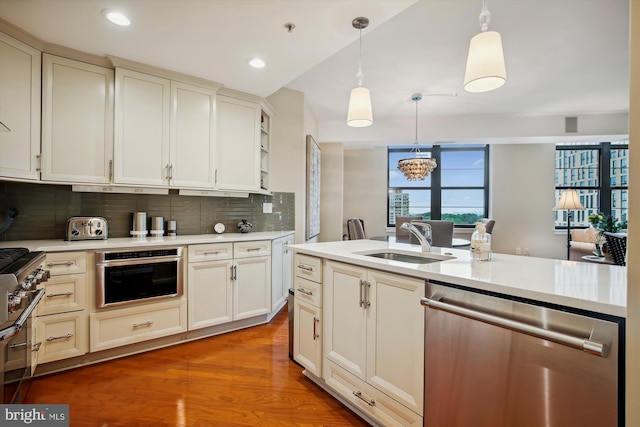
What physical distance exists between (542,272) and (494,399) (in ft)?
1.80

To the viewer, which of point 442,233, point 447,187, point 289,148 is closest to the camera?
point 442,233

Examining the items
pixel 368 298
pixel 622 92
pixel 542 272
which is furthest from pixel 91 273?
pixel 622 92

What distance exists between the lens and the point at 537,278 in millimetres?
1166

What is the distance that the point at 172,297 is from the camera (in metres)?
2.52

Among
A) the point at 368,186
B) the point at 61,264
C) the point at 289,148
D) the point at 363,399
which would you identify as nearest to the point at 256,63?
the point at 289,148

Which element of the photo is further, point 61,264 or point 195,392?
point 61,264

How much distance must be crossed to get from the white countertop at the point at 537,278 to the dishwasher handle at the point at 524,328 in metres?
0.09

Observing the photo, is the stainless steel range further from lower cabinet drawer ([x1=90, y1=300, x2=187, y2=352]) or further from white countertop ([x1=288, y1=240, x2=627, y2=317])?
white countertop ([x1=288, y1=240, x2=627, y2=317])

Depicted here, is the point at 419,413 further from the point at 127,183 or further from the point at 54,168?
the point at 54,168

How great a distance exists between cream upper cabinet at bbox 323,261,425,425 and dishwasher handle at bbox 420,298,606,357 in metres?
0.12

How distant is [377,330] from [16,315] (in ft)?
5.60

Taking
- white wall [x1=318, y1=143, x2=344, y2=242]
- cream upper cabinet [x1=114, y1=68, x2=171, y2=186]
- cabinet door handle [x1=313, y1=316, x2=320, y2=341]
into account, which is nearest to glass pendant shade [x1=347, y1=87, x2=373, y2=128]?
cabinet door handle [x1=313, y1=316, x2=320, y2=341]

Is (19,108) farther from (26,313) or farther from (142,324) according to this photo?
(142,324)

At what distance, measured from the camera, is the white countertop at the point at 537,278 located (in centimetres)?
92
